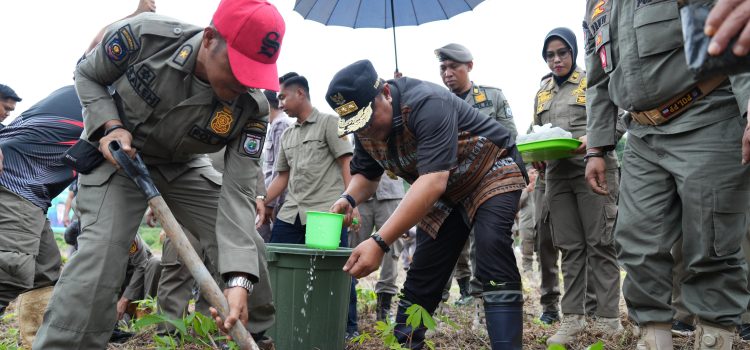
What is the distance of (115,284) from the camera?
261 centimetres

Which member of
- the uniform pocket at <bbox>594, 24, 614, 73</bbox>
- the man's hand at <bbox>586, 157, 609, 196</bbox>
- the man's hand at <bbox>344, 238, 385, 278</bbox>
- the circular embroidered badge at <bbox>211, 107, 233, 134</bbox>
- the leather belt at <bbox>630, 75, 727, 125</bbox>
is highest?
the uniform pocket at <bbox>594, 24, 614, 73</bbox>

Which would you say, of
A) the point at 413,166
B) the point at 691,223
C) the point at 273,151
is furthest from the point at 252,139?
the point at 273,151

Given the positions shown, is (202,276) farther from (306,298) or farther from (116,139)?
(306,298)

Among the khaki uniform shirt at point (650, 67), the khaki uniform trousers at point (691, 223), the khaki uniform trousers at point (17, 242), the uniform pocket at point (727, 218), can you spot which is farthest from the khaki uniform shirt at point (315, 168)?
the uniform pocket at point (727, 218)

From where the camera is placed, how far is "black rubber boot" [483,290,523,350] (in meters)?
2.94

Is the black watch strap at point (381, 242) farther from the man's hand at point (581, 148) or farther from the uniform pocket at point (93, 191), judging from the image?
the man's hand at point (581, 148)

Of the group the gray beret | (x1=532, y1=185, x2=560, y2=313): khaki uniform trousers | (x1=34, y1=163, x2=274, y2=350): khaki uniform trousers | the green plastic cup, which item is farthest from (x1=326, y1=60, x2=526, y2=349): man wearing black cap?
the gray beret

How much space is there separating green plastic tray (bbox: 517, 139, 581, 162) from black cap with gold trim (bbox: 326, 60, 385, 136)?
140 cm

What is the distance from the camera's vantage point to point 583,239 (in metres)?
4.39

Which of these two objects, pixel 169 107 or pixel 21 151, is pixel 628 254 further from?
pixel 21 151

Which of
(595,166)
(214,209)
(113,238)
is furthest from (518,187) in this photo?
(113,238)

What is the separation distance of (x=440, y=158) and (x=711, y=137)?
114 cm

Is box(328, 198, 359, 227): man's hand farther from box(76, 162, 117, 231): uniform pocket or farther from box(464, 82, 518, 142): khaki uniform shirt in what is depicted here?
box(464, 82, 518, 142): khaki uniform shirt

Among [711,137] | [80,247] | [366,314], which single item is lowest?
[366,314]
